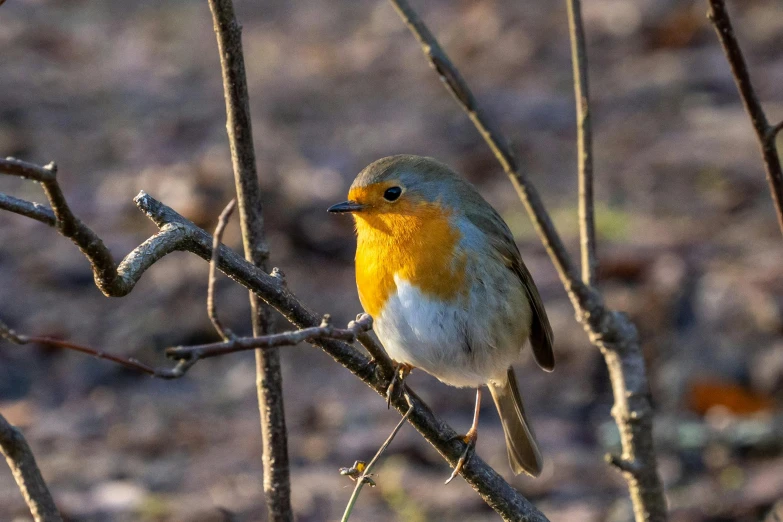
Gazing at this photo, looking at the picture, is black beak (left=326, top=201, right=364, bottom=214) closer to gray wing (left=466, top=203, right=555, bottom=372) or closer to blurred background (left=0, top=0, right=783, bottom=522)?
gray wing (left=466, top=203, right=555, bottom=372)

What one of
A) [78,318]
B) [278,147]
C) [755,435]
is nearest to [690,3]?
[278,147]

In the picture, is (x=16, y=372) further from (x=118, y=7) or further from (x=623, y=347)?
(x=118, y=7)

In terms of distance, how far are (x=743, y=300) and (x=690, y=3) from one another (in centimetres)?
443

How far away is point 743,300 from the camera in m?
5.07

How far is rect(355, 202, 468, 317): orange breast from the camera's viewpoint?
2.83 m

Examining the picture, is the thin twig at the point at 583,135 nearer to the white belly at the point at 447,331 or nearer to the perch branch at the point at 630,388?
the perch branch at the point at 630,388

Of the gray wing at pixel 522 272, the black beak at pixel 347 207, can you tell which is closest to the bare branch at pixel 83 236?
the black beak at pixel 347 207

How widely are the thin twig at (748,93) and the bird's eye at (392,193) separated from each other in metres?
1.18

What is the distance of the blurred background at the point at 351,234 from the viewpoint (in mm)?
4262

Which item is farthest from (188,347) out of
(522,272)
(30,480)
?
(522,272)

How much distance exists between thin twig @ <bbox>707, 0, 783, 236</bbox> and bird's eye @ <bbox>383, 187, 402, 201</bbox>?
Answer: 3.87 feet

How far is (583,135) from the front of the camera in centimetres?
222

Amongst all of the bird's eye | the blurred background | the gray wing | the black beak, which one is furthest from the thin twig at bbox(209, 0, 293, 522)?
the blurred background

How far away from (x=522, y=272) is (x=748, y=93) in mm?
1207
